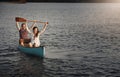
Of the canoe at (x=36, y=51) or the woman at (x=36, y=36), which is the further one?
the canoe at (x=36, y=51)

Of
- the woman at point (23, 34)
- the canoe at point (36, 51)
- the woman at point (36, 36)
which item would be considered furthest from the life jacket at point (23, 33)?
the woman at point (36, 36)

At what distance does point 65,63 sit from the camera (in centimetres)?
2819

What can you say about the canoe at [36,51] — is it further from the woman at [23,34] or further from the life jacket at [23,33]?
the life jacket at [23,33]

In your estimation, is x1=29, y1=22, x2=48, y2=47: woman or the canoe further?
the canoe

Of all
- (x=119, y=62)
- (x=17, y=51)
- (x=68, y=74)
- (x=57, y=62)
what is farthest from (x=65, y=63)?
(x=17, y=51)

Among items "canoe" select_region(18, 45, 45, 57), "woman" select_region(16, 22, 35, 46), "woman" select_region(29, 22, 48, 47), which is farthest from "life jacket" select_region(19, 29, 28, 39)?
"woman" select_region(29, 22, 48, 47)

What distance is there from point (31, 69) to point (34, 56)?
4551mm

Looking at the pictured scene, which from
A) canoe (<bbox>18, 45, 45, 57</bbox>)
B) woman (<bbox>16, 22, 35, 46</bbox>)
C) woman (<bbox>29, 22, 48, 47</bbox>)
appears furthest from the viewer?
woman (<bbox>16, 22, 35, 46</bbox>)

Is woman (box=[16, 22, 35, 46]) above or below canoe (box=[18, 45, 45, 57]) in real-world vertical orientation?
above

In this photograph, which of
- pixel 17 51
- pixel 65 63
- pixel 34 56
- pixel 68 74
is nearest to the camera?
pixel 68 74

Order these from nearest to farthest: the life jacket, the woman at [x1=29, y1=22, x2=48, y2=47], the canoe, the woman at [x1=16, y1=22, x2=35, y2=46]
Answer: the woman at [x1=29, y1=22, x2=48, y2=47] → the canoe → the woman at [x1=16, y1=22, x2=35, y2=46] → the life jacket

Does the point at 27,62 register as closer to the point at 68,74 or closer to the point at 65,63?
the point at 65,63

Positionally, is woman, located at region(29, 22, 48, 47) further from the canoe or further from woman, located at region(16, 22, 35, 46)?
woman, located at region(16, 22, 35, 46)

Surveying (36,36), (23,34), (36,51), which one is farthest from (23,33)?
(36,36)
